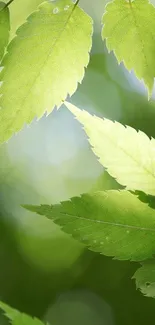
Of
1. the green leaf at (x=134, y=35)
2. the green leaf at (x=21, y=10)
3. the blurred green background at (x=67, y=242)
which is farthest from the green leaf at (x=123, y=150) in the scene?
the blurred green background at (x=67, y=242)

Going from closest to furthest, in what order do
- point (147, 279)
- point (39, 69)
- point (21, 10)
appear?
point (147, 279) < point (39, 69) < point (21, 10)

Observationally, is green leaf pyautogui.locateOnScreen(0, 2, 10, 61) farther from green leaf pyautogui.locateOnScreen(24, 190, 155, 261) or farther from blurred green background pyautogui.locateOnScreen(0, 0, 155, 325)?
blurred green background pyautogui.locateOnScreen(0, 0, 155, 325)

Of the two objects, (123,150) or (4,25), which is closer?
(123,150)

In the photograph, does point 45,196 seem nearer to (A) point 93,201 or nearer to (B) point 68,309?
(B) point 68,309

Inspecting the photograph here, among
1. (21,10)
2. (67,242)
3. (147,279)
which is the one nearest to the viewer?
(147,279)

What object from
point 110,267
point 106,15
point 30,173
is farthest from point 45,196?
point 106,15

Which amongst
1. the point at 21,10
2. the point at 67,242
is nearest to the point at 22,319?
the point at 21,10

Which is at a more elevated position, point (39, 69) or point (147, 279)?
point (39, 69)

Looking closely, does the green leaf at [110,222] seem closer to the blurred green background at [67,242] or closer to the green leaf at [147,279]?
the green leaf at [147,279]

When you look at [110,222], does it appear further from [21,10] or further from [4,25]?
[21,10]
